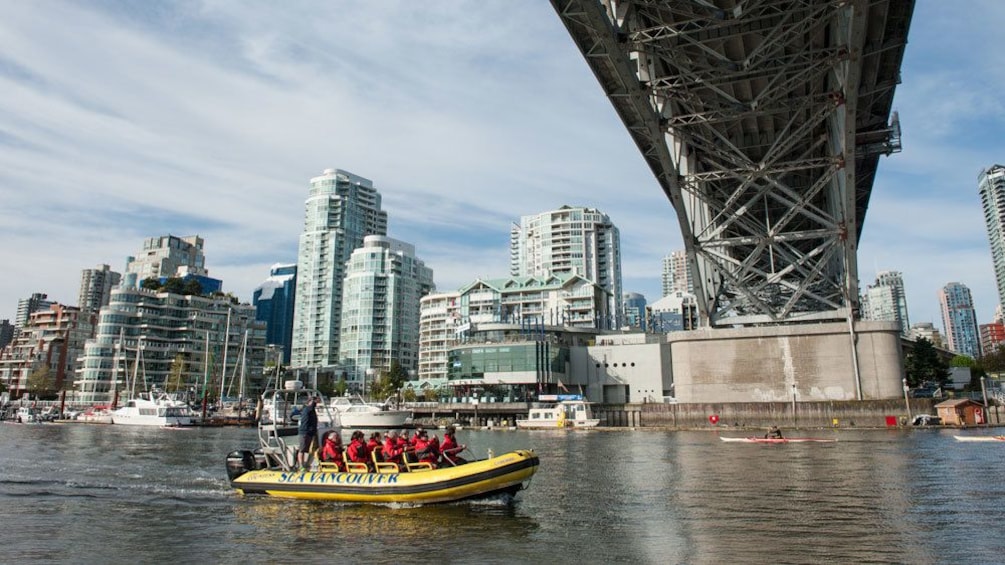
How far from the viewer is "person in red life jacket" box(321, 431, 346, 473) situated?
555 inches

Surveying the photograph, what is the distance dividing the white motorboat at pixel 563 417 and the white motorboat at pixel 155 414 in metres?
27.5

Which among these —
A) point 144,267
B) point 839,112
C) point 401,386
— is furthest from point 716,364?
point 144,267

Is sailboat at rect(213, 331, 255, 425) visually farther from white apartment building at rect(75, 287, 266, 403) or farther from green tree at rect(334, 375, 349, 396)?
green tree at rect(334, 375, 349, 396)

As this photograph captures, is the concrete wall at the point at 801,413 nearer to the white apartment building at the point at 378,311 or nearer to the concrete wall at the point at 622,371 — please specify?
the concrete wall at the point at 622,371

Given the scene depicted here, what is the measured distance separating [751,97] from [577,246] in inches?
3730

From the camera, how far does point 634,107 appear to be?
93.1 ft

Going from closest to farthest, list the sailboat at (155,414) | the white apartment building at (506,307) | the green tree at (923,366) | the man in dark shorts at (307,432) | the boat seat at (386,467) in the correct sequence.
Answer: the boat seat at (386,467) → the man in dark shorts at (307,432) → the sailboat at (155,414) → the green tree at (923,366) → the white apartment building at (506,307)

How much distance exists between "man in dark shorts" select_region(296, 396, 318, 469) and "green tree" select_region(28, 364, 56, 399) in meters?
89.8

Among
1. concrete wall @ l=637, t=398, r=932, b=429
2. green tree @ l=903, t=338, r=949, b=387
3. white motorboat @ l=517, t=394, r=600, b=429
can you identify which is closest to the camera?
concrete wall @ l=637, t=398, r=932, b=429

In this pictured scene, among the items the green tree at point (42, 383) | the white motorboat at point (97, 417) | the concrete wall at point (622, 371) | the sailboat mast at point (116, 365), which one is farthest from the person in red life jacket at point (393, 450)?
the green tree at point (42, 383)

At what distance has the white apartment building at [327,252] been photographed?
126 metres

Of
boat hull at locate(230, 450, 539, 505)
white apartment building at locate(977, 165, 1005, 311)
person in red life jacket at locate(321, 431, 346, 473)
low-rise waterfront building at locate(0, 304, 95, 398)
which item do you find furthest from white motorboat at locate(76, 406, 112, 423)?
white apartment building at locate(977, 165, 1005, 311)

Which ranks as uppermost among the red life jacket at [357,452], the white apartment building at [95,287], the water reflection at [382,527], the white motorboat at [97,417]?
the white apartment building at [95,287]

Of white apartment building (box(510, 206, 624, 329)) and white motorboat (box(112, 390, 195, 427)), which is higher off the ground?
white apartment building (box(510, 206, 624, 329))
